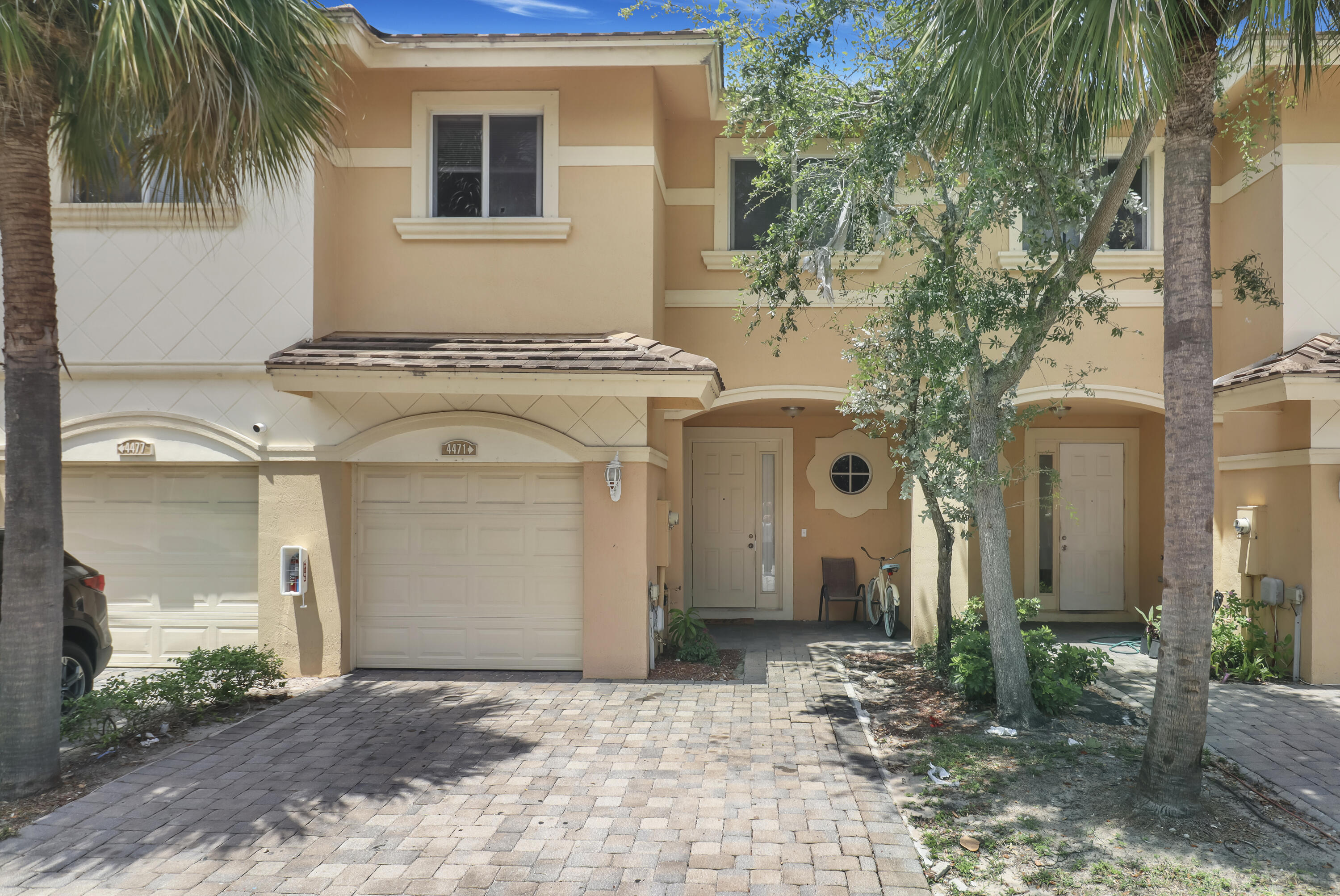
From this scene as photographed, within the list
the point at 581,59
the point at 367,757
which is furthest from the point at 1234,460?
the point at 367,757

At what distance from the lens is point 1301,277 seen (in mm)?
9031

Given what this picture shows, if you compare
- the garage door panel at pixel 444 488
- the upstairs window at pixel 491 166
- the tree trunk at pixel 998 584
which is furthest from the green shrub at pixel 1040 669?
the upstairs window at pixel 491 166

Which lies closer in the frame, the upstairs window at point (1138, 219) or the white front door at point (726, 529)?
the upstairs window at point (1138, 219)

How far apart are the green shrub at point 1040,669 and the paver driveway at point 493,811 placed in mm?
1157

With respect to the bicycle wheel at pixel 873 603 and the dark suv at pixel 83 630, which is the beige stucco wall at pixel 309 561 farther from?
the bicycle wheel at pixel 873 603

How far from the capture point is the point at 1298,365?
802 centimetres

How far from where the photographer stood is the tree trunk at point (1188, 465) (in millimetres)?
5008

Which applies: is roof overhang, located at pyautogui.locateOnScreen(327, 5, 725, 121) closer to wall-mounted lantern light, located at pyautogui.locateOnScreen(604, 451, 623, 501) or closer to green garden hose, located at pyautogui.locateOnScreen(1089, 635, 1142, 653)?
wall-mounted lantern light, located at pyautogui.locateOnScreen(604, 451, 623, 501)

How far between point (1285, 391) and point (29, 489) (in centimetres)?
985

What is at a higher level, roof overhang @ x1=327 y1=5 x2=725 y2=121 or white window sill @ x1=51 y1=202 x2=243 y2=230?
roof overhang @ x1=327 y1=5 x2=725 y2=121

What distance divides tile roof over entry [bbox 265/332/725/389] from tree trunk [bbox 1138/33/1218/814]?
3.93m

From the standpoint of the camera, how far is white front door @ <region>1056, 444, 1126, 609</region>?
12391 millimetres

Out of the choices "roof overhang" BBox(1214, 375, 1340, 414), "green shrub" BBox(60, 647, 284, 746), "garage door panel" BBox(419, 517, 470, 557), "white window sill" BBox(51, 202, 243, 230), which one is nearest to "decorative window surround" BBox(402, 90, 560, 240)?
"white window sill" BBox(51, 202, 243, 230)

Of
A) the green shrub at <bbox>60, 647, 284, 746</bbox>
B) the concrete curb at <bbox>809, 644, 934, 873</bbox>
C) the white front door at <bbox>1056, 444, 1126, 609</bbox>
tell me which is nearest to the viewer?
the concrete curb at <bbox>809, 644, 934, 873</bbox>
